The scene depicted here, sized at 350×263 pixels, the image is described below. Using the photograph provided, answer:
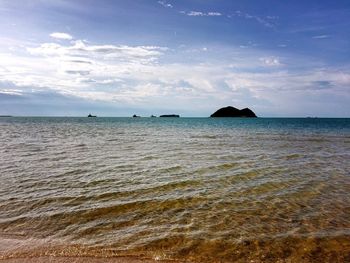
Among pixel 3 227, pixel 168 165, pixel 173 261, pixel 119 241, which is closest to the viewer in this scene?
pixel 173 261

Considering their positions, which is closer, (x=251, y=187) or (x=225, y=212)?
(x=225, y=212)

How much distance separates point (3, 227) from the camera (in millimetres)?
7312

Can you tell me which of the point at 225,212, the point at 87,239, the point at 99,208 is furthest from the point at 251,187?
the point at 87,239

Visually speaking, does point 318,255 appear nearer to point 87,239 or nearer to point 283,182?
point 87,239

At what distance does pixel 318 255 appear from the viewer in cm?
608

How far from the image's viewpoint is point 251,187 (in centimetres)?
1141

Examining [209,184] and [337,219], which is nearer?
[337,219]

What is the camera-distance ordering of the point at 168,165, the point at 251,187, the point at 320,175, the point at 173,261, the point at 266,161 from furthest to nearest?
the point at 266,161 < the point at 168,165 < the point at 320,175 < the point at 251,187 < the point at 173,261

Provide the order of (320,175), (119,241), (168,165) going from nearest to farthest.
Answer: (119,241) < (320,175) < (168,165)

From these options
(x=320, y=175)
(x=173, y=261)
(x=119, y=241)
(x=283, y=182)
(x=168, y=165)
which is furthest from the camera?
(x=168, y=165)

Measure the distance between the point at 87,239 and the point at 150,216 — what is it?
2025mm

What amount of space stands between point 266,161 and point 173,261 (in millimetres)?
13831

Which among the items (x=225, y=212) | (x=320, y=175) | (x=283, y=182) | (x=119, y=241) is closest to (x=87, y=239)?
(x=119, y=241)

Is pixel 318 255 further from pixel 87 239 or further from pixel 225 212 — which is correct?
pixel 87 239
